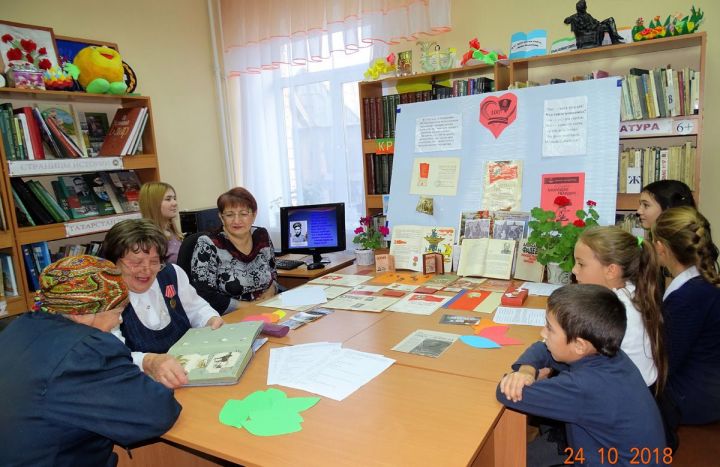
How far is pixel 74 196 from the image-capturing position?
3.25 meters

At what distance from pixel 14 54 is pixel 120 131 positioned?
0.76 meters

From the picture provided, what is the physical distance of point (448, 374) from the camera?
1507 mm

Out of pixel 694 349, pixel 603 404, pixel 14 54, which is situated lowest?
pixel 694 349

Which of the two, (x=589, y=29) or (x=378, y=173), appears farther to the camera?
(x=378, y=173)

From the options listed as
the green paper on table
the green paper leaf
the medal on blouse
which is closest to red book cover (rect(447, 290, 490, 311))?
the green paper on table

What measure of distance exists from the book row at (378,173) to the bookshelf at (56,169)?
5.03ft

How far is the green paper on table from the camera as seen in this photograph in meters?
1.26

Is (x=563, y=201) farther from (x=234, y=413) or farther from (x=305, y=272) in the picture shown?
(x=234, y=413)

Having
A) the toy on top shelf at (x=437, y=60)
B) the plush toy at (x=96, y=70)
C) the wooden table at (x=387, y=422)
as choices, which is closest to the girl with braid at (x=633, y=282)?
the wooden table at (x=387, y=422)

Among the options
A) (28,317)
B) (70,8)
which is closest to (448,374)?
(28,317)

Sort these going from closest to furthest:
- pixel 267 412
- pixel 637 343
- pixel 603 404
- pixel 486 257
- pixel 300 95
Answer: pixel 603 404
pixel 267 412
pixel 637 343
pixel 486 257
pixel 300 95

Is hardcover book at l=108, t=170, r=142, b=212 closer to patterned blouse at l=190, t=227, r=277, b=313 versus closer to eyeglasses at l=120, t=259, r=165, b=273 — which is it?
patterned blouse at l=190, t=227, r=277, b=313

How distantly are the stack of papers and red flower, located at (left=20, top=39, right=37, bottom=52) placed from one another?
258 cm

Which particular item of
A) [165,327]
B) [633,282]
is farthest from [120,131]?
[633,282]
